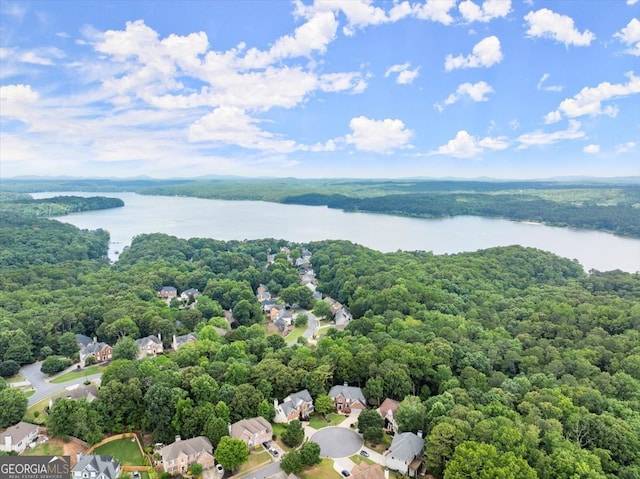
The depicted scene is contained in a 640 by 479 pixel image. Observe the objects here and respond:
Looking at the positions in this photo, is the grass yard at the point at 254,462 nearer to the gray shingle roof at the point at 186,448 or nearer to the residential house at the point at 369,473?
the gray shingle roof at the point at 186,448

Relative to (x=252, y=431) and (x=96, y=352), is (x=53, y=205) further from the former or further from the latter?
(x=252, y=431)

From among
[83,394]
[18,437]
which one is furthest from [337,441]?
[18,437]

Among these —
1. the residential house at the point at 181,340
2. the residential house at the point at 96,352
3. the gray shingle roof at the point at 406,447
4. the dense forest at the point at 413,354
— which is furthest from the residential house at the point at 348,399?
the residential house at the point at 96,352

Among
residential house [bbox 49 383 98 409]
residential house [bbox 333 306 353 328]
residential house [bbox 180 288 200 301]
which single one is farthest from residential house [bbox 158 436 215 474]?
residential house [bbox 180 288 200 301]

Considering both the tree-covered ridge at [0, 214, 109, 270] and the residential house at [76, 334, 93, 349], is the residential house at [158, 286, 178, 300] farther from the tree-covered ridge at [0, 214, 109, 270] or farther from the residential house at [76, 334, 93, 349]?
the tree-covered ridge at [0, 214, 109, 270]

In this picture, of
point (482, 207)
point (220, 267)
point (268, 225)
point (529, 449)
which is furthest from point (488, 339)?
point (482, 207)

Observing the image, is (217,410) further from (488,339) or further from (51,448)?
(488,339)
